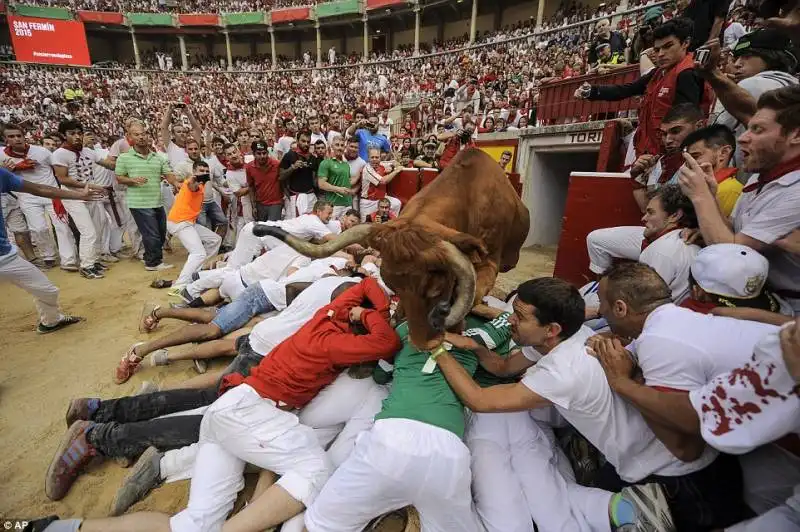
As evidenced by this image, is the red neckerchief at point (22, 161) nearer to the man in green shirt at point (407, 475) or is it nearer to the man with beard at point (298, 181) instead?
the man with beard at point (298, 181)

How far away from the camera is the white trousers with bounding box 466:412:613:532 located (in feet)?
6.82

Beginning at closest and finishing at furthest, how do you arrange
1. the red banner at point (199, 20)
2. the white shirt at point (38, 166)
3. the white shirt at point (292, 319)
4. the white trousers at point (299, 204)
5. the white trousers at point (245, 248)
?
1. the white shirt at point (292, 319)
2. the white trousers at point (245, 248)
3. the white shirt at point (38, 166)
4. the white trousers at point (299, 204)
5. the red banner at point (199, 20)

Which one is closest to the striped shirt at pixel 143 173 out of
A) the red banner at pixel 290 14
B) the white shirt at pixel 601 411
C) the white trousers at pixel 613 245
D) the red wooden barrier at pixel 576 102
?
the white trousers at pixel 613 245

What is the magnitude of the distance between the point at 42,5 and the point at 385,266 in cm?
5754

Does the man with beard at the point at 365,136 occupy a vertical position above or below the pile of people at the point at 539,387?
above

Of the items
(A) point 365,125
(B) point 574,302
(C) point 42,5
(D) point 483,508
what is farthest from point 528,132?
(C) point 42,5

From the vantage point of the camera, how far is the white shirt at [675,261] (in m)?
2.62

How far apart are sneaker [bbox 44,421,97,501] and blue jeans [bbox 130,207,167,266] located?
476 cm

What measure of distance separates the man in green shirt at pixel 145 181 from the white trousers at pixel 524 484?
6.50 m

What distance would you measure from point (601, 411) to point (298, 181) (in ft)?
21.5

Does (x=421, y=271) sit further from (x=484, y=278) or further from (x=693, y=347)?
(x=693, y=347)

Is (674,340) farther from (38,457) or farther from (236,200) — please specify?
(236,200)

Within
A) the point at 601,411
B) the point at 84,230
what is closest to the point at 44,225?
the point at 84,230

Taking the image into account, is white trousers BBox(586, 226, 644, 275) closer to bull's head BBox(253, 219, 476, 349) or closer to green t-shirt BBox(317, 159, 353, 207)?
bull's head BBox(253, 219, 476, 349)
